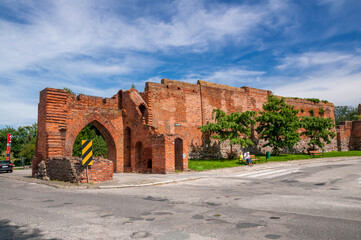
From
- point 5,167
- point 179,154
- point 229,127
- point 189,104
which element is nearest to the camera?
point 179,154

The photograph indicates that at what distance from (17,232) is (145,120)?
17490mm

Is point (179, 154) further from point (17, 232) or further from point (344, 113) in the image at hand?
point (344, 113)

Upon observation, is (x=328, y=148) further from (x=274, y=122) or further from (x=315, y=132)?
(x=274, y=122)

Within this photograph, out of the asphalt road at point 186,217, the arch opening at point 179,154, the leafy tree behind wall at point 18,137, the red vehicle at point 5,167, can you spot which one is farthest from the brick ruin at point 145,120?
the leafy tree behind wall at point 18,137

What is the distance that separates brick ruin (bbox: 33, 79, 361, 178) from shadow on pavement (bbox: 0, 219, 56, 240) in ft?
36.2

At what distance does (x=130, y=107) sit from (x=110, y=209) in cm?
1434

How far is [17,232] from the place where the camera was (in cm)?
474

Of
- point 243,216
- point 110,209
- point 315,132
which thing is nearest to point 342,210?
point 243,216

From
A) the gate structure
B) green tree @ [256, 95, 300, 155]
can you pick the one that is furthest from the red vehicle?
green tree @ [256, 95, 300, 155]

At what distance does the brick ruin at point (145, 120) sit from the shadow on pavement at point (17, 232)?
11030 mm

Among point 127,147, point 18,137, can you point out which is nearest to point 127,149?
point 127,147

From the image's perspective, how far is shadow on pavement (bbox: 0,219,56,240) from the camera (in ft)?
14.7

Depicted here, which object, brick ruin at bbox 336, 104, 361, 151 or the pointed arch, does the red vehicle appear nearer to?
the pointed arch

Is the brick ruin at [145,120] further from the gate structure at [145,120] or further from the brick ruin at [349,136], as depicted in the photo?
the brick ruin at [349,136]
